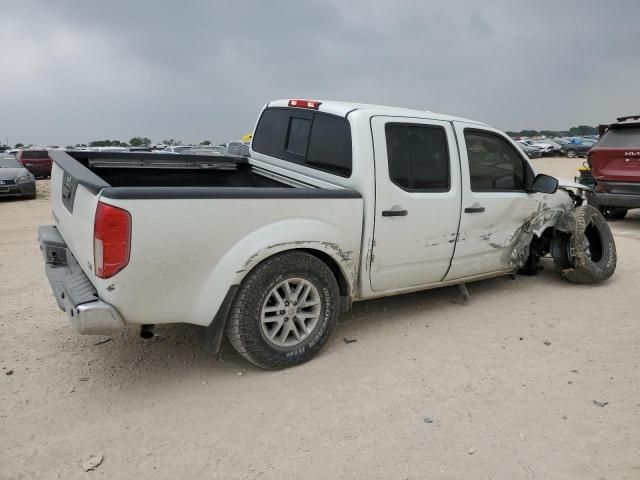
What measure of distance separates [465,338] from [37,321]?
3.60m

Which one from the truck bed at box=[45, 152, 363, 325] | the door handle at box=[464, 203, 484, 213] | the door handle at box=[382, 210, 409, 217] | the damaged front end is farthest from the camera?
the damaged front end

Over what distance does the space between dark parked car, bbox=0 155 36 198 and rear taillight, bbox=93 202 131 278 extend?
13.4m

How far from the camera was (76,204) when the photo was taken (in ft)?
10.3

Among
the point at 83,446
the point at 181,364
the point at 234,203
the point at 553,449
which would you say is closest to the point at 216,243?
the point at 234,203

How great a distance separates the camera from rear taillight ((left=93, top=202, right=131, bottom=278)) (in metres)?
2.68

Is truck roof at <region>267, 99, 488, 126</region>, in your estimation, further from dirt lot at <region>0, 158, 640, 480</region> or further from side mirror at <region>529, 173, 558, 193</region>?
dirt lot at <region>0, 158, 640, 480</region>

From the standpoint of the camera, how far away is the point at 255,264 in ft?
10.5

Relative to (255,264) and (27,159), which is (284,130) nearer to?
(255,264)

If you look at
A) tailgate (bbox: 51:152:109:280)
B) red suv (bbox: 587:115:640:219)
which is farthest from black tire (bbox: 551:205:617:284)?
tailgate (bbox: 51:152:109:280)

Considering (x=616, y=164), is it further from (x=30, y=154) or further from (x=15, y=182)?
(x=30, y=154)

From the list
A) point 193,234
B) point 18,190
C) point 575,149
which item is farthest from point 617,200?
point 575,149

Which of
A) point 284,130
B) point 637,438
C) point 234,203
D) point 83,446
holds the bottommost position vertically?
point 83,446

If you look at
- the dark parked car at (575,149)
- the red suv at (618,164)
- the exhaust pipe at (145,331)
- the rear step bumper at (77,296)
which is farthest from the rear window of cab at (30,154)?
the dark parked car at (575,149)

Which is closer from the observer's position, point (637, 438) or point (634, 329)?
point (637, 438)
